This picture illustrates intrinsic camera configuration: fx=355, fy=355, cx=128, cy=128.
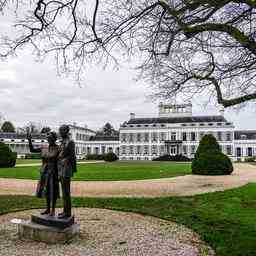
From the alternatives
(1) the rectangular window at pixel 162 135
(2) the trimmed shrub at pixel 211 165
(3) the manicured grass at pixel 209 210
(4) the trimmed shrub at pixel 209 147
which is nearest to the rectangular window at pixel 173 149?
(1) the rectangular window at pixel 162 135

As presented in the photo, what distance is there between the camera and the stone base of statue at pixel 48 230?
18.5 feet

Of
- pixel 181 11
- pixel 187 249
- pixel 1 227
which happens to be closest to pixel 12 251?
pixel 1 227

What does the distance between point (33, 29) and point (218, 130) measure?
66.9 meters

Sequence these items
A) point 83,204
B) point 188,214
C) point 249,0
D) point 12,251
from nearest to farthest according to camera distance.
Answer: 1. point 12,251
2. point 249,0
3. point 188,214
4. point 83,204

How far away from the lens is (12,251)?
16.8 feet

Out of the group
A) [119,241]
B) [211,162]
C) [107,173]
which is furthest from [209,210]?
Result: [107,173]

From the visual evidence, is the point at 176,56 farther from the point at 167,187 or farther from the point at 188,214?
the point at 167,187

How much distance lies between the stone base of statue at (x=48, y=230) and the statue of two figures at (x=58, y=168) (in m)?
0.17

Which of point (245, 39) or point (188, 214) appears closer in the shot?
point (245, 39)

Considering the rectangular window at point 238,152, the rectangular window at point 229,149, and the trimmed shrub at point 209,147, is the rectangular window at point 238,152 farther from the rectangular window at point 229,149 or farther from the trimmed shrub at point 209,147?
the trimmed shrub at point 209,147

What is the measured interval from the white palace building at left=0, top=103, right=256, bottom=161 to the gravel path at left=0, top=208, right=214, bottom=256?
6275 cm

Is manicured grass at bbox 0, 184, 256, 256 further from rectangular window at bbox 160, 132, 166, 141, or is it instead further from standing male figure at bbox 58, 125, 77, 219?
rectangular window at bbox 160, 132, 166, 141

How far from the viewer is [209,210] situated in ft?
29.6

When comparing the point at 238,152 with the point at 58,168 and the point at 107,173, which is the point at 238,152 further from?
the point at 58,168
